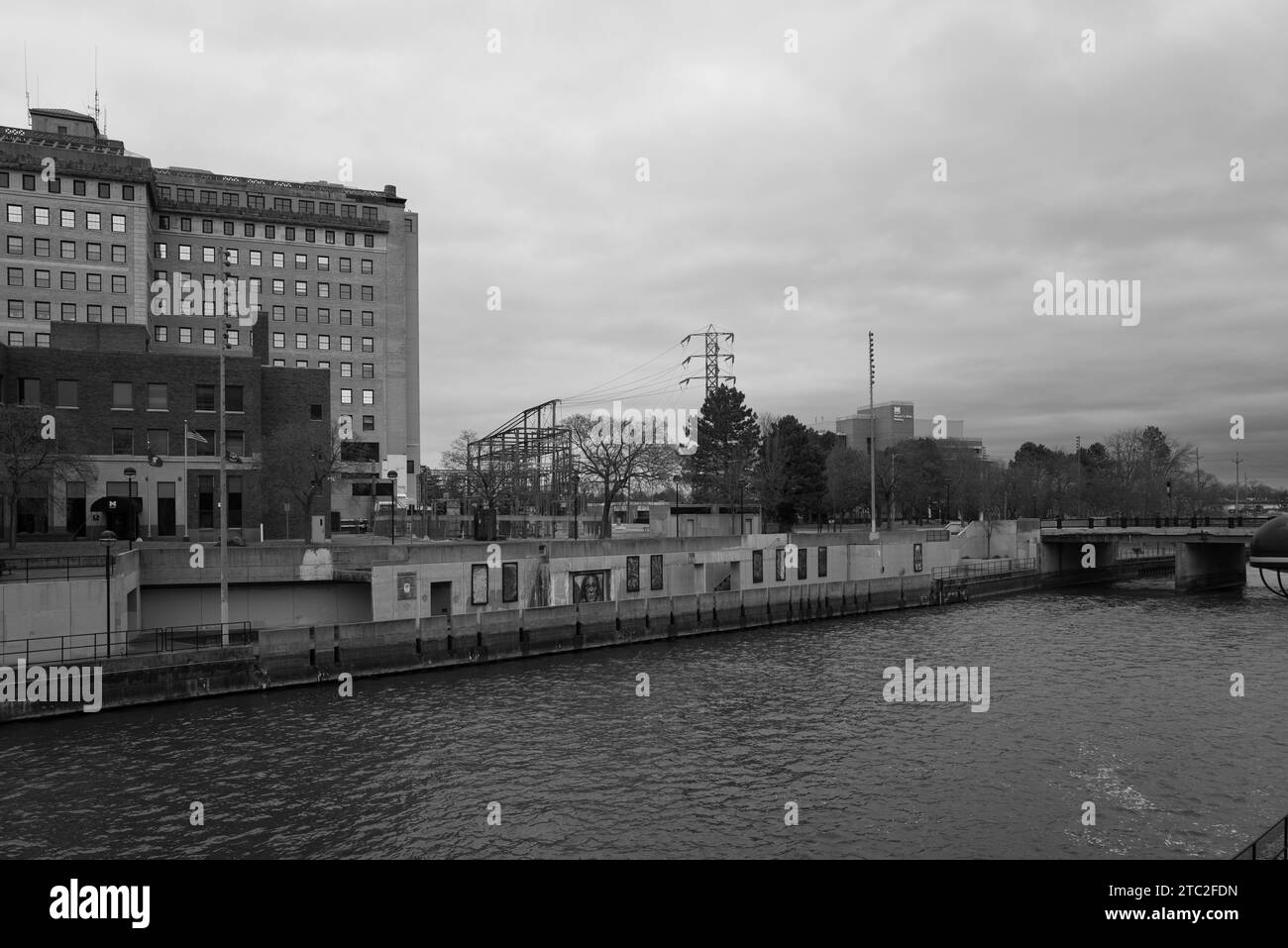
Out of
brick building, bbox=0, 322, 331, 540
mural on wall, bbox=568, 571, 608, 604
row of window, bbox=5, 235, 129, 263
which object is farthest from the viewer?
row of window, bbox=5, 235, 129, 263

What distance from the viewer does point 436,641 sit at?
3759 cm

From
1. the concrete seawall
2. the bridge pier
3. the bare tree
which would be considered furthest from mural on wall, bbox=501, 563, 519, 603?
the bridge pier

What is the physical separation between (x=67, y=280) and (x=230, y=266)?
13.2 meters

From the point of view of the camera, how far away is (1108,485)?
130500 millimetres

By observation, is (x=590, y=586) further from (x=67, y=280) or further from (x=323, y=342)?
(x=67, y=280)

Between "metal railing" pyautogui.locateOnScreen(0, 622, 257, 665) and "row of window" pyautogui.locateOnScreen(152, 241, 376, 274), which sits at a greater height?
"row of window" pyautogui.locateOnScreen(152, 241, 376, 274)

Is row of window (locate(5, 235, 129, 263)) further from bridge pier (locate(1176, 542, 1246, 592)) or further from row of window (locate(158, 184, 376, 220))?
bridge pier (locate(1176, 542, 1246, 592))

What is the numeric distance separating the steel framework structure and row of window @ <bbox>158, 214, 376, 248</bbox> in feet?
83.3

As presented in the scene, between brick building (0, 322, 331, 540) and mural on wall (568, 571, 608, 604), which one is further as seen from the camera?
brick building (0, 322, 331, 540)

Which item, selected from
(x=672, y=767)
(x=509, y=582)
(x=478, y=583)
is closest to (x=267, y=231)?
(x=509, y=582)

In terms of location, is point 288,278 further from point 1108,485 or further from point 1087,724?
point 1108,485

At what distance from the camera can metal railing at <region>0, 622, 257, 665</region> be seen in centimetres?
2914

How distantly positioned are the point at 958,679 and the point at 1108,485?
111 metres
